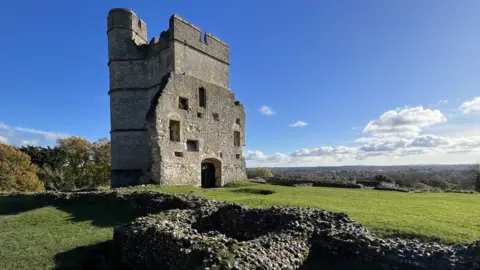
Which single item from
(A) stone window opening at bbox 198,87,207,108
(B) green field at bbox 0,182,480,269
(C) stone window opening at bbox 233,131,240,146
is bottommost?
(B) green field at bbox 0,182,480,269

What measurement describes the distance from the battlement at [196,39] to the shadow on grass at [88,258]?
14.8 metres

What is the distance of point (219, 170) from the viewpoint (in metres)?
22.9

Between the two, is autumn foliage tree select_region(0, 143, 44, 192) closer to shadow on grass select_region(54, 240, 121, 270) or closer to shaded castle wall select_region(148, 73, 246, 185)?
shaded castle wall select_region(148, 73, 246, 185)

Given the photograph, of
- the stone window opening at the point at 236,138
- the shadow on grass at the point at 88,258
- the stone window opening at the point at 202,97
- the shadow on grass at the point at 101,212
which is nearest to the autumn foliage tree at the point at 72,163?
the stone window opening at the point at 236,138

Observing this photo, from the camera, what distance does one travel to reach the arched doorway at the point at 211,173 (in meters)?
22.8

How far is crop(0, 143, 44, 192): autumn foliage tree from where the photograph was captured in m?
29.8

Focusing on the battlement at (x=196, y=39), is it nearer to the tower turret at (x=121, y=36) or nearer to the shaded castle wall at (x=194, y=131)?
the shaded castle wall at (x=194, y=131)

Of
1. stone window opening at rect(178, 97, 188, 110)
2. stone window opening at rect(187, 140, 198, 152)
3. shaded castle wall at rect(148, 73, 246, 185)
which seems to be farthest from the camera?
stone window opening at rect(187, 140, 198, 152)

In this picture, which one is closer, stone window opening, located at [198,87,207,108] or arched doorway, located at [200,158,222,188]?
stone window opening, located at [198,87,207,108]

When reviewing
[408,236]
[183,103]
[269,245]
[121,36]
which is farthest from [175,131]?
[408,236]

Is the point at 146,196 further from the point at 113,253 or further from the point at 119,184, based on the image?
the point at 119,184

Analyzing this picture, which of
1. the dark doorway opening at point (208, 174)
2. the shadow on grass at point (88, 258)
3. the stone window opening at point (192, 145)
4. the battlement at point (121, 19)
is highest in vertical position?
the battlement at point (121, 19)

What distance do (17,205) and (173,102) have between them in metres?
9.40

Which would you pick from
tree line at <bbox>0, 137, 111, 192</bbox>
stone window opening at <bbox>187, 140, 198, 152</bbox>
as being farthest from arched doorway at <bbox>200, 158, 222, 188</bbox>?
tree line at <bbox>0, 137, 111, 192</bbox>
